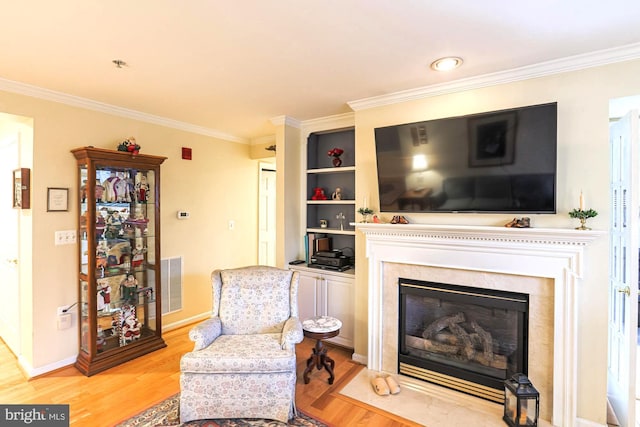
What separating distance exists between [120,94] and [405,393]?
3411mm

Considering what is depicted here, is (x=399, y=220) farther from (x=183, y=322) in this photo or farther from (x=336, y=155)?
(x=183, y=322)

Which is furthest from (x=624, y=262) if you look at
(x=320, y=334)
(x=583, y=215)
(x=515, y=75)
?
(x=320, y=334)

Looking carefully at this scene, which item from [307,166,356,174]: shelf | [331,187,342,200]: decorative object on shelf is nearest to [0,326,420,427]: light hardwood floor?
[331,187,342,200]: decorative object on shelf

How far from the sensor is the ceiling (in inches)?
59.2

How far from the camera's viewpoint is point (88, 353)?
271 cm

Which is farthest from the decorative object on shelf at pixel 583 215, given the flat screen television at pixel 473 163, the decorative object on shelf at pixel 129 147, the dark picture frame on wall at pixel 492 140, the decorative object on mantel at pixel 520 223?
the decorative object on shelf at pixel 129 147

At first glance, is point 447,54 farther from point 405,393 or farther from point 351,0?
point 405,393

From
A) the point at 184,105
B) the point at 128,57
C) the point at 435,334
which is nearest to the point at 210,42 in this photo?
the point at 128,57

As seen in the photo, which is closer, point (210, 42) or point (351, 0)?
point (351, 0)

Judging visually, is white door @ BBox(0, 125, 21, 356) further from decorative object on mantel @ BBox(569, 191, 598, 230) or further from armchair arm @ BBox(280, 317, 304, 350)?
decorative object on mantel @ BBox(569, 191, 598, 230)

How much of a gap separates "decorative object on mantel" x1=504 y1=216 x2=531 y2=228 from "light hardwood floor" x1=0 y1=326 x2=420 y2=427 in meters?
1.50

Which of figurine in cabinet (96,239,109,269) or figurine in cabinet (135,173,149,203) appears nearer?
figurine in cabinet (96,239,109,269)

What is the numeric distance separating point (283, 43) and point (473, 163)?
4.95ft

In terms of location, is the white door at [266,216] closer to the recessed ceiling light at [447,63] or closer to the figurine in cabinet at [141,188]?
the figurine in cabinet at [141,188]
